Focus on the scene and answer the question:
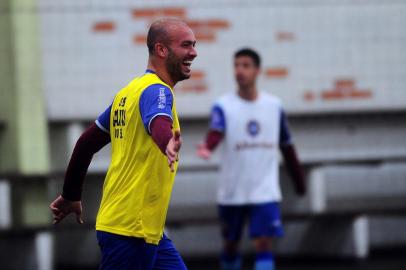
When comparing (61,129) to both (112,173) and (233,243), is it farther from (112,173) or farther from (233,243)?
(112,173)

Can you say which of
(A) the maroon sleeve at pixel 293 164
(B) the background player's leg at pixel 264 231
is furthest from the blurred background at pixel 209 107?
(B) the background player's leg at pixel 264 231

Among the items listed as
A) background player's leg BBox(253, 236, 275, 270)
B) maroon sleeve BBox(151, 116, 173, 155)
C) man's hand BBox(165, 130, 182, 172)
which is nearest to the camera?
man's hand BBox(165, 130, 182, 172)

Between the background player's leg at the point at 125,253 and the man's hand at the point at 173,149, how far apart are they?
2.66ft

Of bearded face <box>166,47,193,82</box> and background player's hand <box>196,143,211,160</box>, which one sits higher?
bearded face <box>166,47,193,82</box>

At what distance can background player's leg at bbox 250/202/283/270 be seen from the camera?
377 inches

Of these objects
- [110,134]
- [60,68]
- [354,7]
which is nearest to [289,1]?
[354,7]

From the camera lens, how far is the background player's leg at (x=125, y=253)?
560 centimetres

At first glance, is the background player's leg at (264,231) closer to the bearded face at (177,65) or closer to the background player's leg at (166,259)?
the background player's leg at (166,259)

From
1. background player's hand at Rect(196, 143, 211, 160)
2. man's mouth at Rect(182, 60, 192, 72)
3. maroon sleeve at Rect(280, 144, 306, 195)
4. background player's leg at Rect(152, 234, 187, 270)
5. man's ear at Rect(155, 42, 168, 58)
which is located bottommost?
maroon sleeve at Rect(280, 144, 306, 195)

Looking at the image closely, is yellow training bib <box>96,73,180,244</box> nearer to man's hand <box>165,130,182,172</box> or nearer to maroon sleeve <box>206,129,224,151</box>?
man's hand <box>165,130,182,172</box>

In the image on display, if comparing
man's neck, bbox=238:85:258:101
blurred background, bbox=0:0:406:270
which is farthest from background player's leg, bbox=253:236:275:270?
blurred background, bbox=0:0:406:270

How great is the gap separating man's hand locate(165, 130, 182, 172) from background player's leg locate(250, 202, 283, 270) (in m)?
4.77

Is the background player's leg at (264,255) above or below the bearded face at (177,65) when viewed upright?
below

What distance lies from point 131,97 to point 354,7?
7.88m
